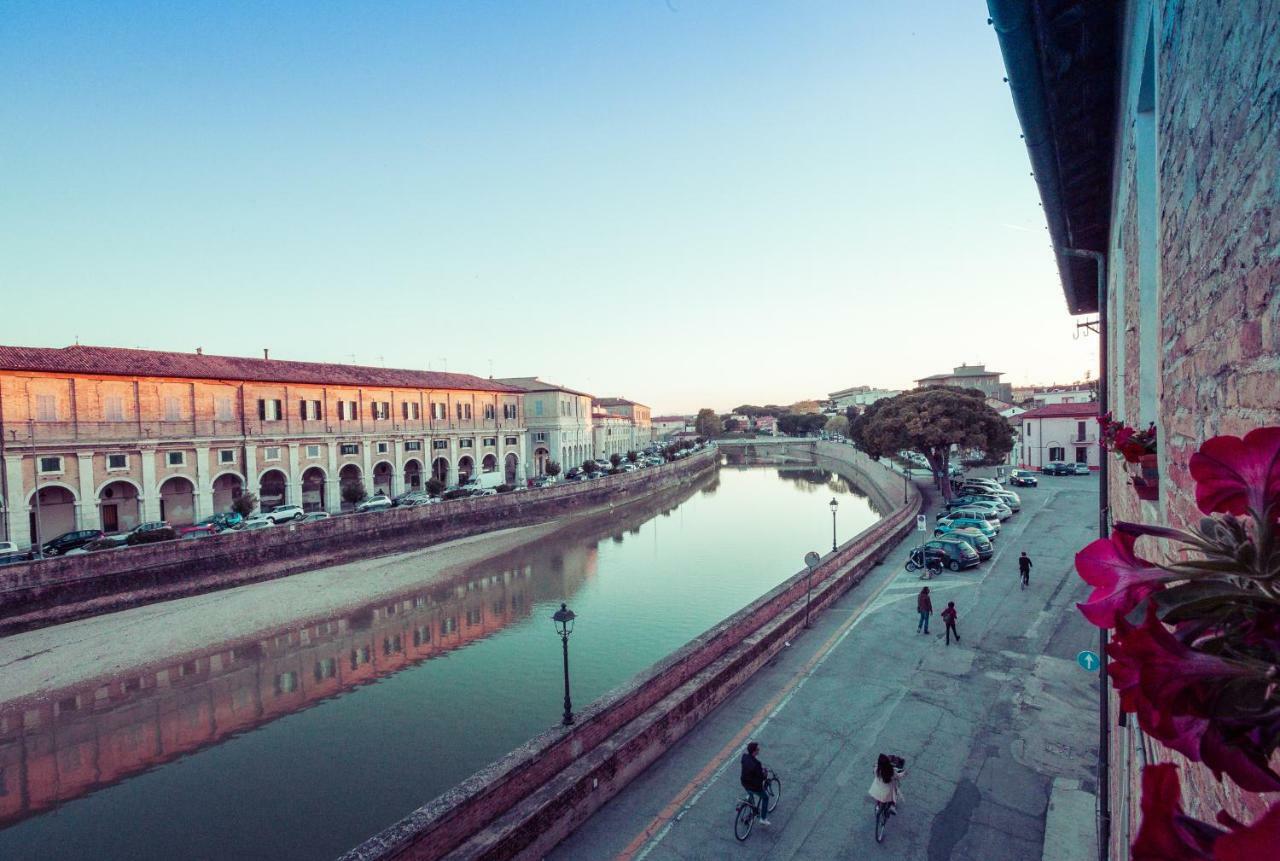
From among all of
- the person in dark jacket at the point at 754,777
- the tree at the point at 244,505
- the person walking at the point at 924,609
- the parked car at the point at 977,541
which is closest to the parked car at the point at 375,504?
the tree at the point at 244,505

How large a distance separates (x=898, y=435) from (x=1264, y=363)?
36431 millimetres

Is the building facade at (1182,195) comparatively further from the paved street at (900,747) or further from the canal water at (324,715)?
the canal water at (324,715)

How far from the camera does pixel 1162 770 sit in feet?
3.00

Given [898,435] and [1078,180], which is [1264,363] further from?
[898,435]

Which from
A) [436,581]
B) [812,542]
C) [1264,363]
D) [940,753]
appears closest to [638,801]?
[940,753]

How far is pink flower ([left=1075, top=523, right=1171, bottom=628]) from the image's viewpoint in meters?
1.01

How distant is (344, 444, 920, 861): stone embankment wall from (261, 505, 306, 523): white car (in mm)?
25454

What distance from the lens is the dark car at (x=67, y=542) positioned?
24844 millimetres

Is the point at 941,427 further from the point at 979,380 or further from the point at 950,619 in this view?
the point at 979,380

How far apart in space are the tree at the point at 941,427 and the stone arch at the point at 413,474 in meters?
30.1

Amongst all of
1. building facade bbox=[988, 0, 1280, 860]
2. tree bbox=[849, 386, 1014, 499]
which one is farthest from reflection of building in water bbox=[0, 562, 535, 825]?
tree bbox=[849, 386, 1014, 499]

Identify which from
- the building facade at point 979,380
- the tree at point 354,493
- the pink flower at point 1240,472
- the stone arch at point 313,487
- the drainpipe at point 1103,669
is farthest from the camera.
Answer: the building facade at point 979,380

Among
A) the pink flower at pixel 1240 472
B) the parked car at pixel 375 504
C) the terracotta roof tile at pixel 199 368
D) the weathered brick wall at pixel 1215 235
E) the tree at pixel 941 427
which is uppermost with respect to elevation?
the terracotta roof tile at pixel 199 368

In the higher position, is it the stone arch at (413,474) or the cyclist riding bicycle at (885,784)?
the stone arch at (413,474)
